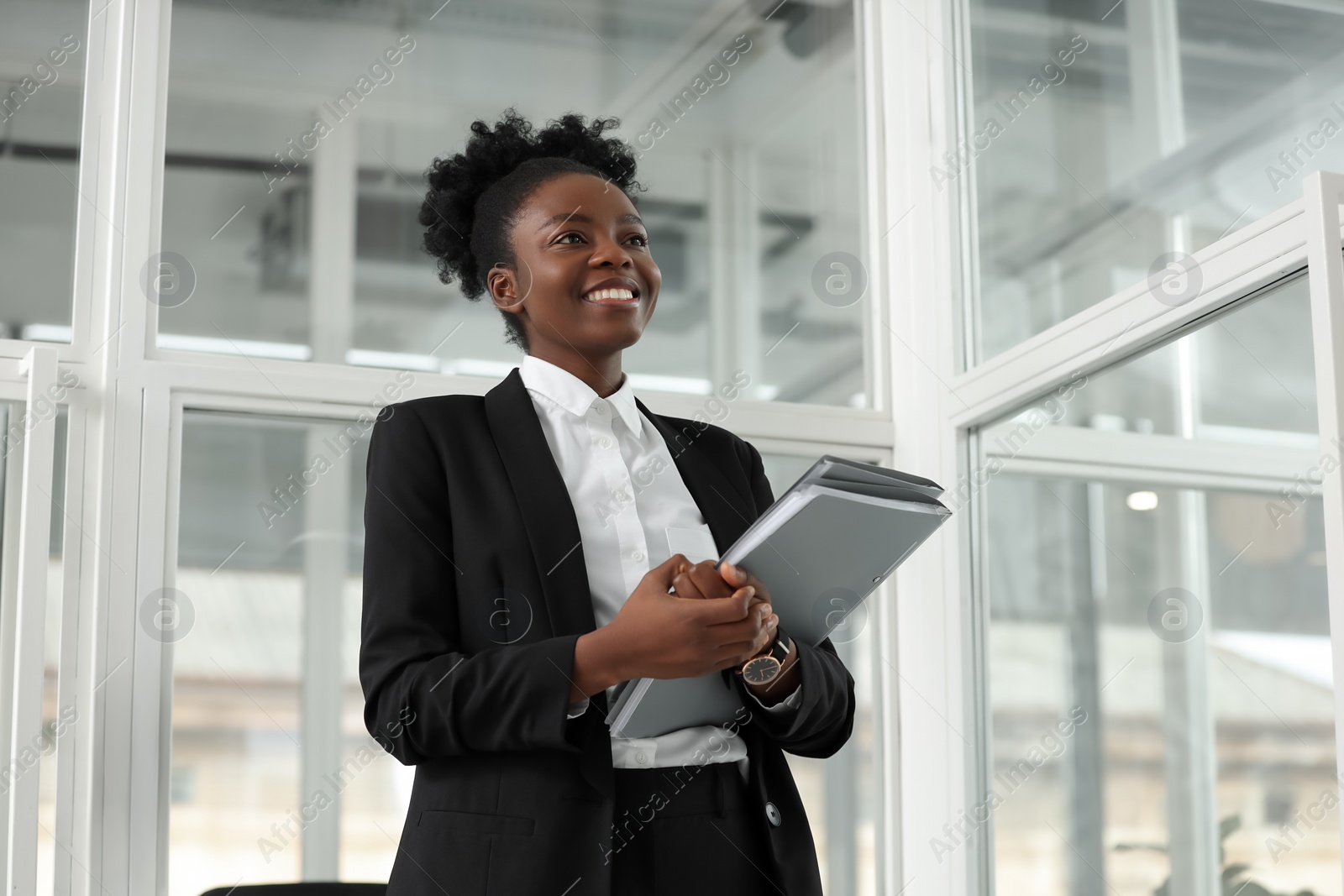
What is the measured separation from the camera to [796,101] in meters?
2.95

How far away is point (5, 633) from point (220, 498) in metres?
0.40

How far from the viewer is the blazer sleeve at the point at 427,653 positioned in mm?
1249

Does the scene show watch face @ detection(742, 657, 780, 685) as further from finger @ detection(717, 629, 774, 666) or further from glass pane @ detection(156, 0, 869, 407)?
glass pane @ detection(156, 0, 869, 407)

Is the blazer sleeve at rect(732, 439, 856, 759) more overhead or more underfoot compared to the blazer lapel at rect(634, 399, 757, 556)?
more underfoot

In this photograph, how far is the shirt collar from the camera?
1.62 m

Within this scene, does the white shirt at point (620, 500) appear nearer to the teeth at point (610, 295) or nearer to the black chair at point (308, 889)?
the teeth at point (610, 295)

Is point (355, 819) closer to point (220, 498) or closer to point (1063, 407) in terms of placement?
point (220, 498)

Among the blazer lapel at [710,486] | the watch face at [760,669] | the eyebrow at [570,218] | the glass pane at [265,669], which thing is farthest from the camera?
the glass pane at [265,669]

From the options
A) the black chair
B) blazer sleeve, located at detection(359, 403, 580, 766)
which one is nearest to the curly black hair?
blazer sleeve, located at detection(359, 403, 580, 766)

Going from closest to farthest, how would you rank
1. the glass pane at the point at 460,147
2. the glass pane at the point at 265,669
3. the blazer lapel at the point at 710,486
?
the blazer lapel at the point at 710,486 < the glass pane at the point at 265,669 < the glass pane at the point at 460,147

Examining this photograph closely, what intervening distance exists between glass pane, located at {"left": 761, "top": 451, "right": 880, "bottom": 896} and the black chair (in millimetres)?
991

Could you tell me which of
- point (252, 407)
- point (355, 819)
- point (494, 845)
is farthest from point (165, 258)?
point (494, 845)

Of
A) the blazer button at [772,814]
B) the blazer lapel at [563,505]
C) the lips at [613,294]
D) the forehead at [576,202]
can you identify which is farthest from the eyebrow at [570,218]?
the blazer button at [772,814]

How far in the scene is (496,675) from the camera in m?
1.26
